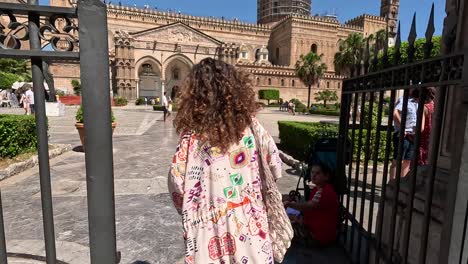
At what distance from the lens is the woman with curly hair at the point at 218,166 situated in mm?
1652

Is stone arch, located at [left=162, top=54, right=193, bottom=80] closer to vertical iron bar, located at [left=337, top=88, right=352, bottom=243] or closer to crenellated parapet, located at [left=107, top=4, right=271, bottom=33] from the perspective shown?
crenellated parapet, located at [left=107, top=4, right=271, bottom=33]

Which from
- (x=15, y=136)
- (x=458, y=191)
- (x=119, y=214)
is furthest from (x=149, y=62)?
(x=458, y=191)

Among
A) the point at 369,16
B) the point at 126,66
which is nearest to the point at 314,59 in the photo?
the point at 126,66

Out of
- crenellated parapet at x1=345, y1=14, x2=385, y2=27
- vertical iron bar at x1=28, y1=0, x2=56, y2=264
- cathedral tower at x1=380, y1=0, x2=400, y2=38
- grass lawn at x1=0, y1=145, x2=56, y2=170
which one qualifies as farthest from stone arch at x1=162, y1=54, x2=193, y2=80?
vertical iron bar at x1=28, y1=0, x2=56, y2=264

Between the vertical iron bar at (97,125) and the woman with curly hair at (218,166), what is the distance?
50cm

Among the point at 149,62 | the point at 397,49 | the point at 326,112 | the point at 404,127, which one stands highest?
the point at 149,62

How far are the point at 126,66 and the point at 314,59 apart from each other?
2636 centimetres

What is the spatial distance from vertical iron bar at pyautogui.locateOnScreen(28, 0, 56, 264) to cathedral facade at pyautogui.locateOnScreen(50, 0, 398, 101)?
118 feet

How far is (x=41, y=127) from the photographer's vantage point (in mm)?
1230

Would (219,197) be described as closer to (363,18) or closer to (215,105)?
(215,105)

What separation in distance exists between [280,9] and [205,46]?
2849cm

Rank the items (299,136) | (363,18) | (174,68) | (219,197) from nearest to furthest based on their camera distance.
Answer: (219,197) < (299,136) < (174,68) < (363,18)

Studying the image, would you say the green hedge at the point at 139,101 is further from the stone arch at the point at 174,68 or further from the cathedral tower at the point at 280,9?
the cathedral tower at the point at 280,9

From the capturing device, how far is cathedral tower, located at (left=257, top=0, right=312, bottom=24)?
225ft
